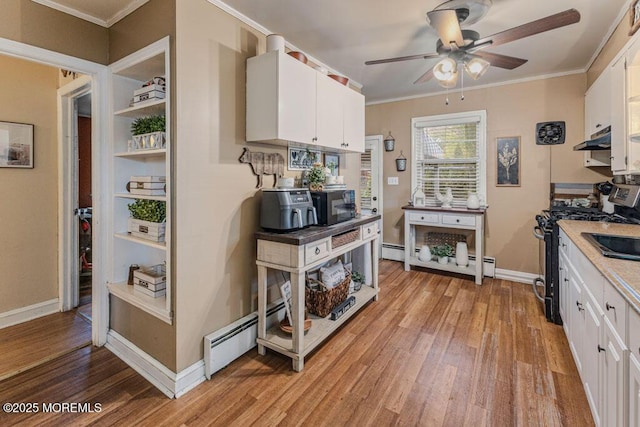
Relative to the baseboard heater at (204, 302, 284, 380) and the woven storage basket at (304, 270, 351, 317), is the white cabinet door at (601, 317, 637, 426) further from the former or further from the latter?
the baseboard heater at (204, 302, 284, 380)

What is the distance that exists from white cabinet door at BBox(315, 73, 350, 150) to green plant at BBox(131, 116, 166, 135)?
3.60ft

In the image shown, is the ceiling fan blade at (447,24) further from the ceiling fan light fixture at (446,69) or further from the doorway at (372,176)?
the doorway at (372,176)

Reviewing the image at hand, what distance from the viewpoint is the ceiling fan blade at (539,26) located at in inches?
64.4

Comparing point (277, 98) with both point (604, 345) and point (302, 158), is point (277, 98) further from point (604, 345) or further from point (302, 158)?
point (604, 345)

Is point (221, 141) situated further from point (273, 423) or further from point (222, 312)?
point (273, 423)

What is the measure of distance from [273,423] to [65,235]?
266cm

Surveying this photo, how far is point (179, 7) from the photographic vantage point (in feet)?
5.94

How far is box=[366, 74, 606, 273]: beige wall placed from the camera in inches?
138

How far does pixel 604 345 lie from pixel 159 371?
2368 millimetres

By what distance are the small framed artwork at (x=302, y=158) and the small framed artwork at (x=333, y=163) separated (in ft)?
0.57

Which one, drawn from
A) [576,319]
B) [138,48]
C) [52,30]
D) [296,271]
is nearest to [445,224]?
[576,319]

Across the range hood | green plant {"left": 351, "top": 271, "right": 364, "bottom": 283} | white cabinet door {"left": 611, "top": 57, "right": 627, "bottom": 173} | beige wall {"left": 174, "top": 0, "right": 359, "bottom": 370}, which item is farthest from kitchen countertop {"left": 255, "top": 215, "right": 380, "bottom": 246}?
the range hood

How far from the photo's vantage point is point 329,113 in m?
2.61

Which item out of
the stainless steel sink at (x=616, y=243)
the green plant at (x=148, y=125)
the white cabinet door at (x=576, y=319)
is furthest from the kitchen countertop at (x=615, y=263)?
the green plant at (x=148, y=125)
